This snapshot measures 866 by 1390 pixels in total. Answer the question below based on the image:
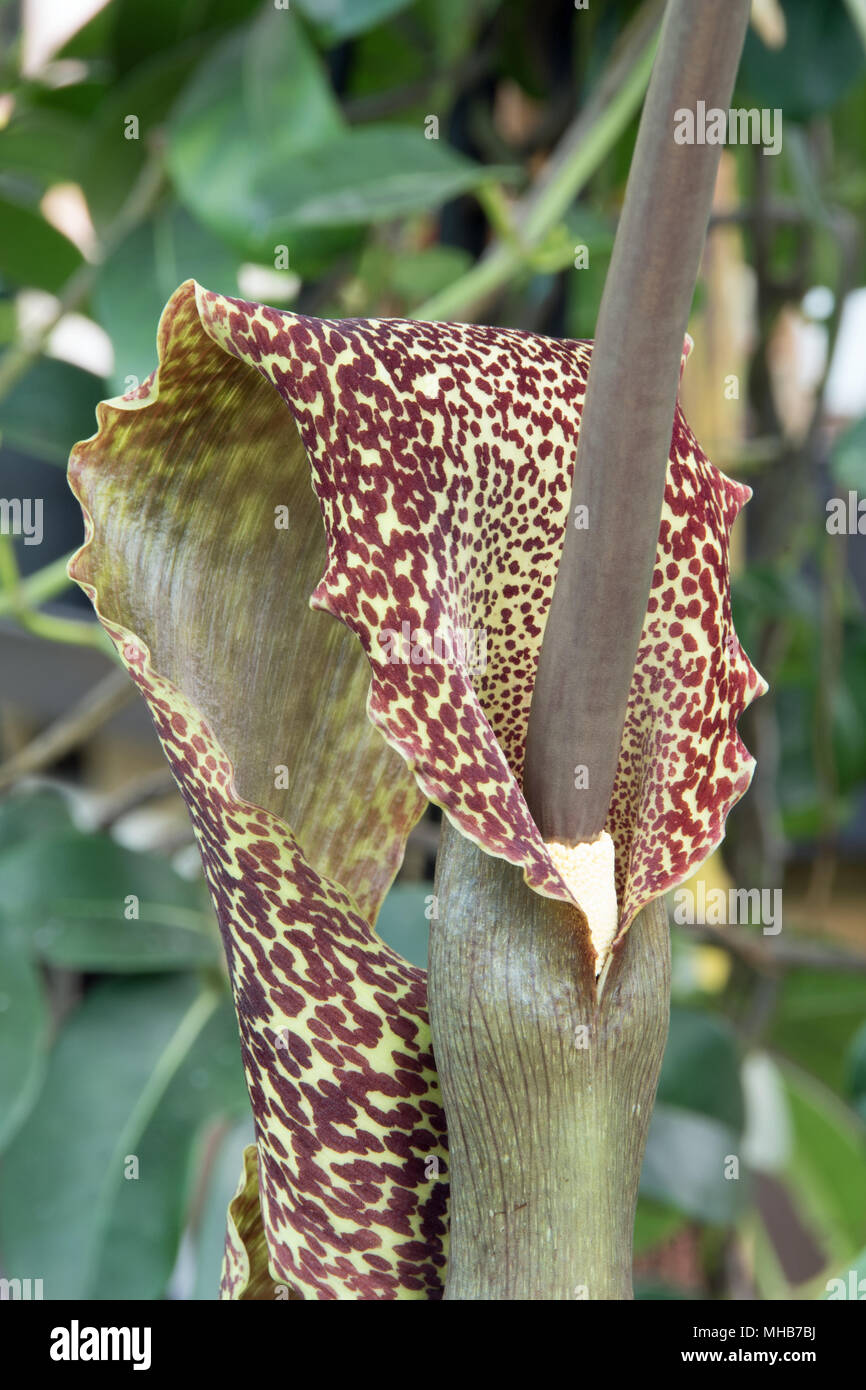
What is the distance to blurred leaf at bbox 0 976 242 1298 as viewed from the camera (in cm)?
68

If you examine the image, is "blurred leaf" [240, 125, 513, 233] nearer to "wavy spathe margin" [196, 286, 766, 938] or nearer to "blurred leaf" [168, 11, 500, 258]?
"blurred leaf" [168, 11, 500, 258]

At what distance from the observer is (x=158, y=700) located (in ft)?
0.80

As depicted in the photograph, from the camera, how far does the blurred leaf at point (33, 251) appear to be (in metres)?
0.82

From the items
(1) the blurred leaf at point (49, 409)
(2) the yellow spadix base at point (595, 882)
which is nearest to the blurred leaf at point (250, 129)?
(1) the blurred leaf at point (49, 409)

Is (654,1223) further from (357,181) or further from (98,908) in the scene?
(357,181)

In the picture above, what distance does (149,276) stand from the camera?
69 centimetres

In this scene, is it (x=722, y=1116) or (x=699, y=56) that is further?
(x=722, y=1116)

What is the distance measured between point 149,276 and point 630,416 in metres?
0.57

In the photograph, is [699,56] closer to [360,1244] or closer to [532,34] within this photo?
[360,1244]

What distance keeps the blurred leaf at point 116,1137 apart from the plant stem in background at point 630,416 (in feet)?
1.78

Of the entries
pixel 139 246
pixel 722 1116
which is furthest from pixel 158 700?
pixel 722 1116

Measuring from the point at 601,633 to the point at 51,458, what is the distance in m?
0.63

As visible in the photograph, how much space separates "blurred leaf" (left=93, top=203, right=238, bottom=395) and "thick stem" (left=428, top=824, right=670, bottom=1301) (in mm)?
465

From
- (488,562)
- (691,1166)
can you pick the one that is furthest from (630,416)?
(691,1166)
